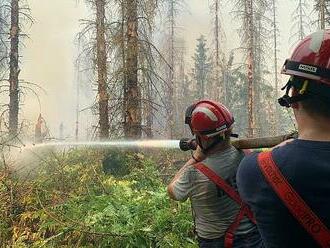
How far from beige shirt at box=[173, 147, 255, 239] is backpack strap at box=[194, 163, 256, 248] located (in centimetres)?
2

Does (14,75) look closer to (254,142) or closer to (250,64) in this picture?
(250,64)

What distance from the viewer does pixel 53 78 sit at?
55500 mm

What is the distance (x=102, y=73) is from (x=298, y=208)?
13.2 m

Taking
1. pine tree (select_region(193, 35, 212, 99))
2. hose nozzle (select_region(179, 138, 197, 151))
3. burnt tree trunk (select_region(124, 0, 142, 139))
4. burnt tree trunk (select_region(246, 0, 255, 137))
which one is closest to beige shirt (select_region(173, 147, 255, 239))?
hose nozzle (select_region(179, 138, 197, 151))

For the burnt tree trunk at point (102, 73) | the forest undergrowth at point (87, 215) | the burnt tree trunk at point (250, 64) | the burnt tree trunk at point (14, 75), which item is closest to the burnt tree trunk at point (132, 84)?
the forest undergrowth at point (87, 215)

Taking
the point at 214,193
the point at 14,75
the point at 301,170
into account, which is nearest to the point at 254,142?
the point at 214,193

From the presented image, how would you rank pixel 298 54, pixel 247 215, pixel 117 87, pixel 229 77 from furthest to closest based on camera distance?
1. pixel 229 77
2. pixel 117 87
3. pixel 247 215
4. pixel 298 54

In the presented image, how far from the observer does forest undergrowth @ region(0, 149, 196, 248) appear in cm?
597

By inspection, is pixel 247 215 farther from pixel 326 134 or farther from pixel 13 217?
pixel 13 217

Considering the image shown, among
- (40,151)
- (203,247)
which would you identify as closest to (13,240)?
(203,247)

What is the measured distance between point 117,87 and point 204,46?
5117cm

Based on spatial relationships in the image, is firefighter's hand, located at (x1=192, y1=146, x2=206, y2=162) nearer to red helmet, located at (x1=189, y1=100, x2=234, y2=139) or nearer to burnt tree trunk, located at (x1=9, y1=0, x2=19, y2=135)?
red helmet, located at (x1=189, y1=100, x2=234, y2=139)

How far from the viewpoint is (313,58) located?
1.60 m

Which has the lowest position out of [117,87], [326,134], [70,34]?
[326,134]
